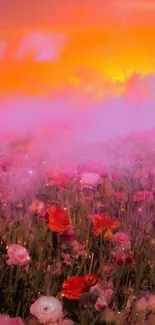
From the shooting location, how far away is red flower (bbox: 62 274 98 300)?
81.6 inches

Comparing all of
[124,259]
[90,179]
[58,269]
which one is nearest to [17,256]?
[58,269]

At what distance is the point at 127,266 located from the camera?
2602 millimetres

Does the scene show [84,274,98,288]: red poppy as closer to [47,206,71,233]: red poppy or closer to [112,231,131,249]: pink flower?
[47,206,71,233]: red poppy

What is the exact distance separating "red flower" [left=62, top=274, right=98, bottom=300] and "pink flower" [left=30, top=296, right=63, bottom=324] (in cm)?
5

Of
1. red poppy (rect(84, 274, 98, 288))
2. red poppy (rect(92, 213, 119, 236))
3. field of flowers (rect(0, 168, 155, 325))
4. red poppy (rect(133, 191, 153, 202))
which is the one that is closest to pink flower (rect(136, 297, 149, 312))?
field of flowers (rect(0, 168, 155, 325))

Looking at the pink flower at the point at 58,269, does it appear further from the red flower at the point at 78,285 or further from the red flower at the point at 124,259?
the red flower at the point at 78,285

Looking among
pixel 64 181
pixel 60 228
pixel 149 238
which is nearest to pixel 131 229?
pixel 149 238

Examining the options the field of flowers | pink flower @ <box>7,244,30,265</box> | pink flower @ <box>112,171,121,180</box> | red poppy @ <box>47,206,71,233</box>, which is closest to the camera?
the field of flowers

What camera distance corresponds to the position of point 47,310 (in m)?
2.07

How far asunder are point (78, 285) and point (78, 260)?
18.8 inches

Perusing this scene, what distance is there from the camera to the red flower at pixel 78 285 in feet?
6.80

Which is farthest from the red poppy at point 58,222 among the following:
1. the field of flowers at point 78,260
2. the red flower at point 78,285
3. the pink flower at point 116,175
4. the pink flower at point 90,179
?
the pink flower at point 116,175

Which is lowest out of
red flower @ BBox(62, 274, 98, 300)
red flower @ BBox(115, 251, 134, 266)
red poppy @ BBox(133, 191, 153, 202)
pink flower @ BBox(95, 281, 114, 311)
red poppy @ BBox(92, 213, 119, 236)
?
pink flower @ BBox(95, 281, 114, 311)

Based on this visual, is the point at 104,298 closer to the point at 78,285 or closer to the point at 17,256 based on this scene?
the point at 78,285
